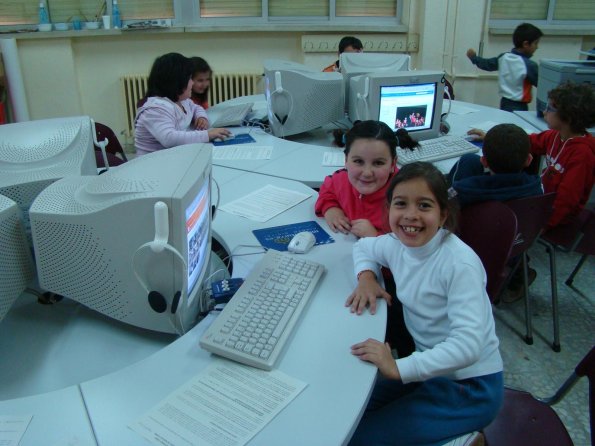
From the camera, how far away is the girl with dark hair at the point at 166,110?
2480mm

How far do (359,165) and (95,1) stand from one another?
383cm

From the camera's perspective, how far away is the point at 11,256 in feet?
3.67

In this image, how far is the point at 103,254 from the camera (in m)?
1.07

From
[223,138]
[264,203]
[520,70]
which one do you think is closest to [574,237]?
[264,203]

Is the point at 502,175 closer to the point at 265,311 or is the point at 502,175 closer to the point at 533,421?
Result: the point at 533,421

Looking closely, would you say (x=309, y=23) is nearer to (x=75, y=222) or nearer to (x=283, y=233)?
(x=283, y=233)

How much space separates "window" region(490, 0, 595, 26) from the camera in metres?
4.86

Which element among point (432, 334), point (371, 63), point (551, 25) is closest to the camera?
point (432, 334)

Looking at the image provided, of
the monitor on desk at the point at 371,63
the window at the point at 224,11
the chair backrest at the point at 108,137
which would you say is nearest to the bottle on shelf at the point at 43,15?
the window at the point at 224,11

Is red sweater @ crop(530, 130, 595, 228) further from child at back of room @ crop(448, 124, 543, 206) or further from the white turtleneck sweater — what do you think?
the white turtleneck sweater

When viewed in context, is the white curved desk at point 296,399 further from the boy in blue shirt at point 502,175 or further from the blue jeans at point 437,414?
the boy in blue shirt at point 502,175

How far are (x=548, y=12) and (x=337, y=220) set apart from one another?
14.9 feet

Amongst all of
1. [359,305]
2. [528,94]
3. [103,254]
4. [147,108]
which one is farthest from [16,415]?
[528,94]

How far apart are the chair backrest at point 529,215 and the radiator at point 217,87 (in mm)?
3305
